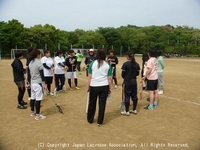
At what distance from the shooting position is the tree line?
131 ft

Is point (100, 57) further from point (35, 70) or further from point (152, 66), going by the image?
point (152, 66)

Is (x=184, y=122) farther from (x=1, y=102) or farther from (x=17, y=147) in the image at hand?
(x=1, y=102)

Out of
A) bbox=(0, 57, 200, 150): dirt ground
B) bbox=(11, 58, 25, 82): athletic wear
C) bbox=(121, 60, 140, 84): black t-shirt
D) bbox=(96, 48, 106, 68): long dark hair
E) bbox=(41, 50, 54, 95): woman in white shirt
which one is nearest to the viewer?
bbox=(0, 57, 200, 150): dirt ground

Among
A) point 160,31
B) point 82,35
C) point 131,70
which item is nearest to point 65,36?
point 82,35

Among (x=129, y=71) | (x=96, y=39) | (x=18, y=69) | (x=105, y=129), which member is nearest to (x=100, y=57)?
(x=129, y=71)

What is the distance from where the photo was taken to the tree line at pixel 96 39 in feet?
131

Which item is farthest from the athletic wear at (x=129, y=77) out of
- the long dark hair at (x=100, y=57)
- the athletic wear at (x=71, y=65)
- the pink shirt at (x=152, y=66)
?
the athletic wear at (x=71, y=65)

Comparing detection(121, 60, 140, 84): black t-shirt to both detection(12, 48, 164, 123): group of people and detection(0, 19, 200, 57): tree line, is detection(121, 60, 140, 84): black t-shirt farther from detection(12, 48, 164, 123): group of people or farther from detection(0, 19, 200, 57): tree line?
detection(0, 19, 200, 57): tree line

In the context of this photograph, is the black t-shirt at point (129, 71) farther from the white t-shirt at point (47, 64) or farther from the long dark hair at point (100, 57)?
the white t-shirt at point (47, 64)

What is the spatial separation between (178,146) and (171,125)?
3.49ft

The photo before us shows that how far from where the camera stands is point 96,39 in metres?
56.2

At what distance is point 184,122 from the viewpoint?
509 cm

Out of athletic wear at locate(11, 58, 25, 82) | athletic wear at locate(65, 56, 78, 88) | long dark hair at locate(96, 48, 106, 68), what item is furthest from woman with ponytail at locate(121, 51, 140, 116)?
athletic wear at locate(65, 56, 78, 88)

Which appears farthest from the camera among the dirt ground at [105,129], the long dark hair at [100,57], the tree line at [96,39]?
the tree line at [96,39]
